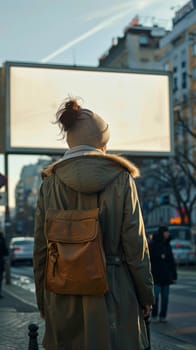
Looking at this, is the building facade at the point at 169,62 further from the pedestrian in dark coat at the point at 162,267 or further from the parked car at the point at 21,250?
the pedestrian in dark coat at the point at 162,267

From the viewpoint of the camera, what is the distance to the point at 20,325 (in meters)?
9.59

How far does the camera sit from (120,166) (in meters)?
3.51

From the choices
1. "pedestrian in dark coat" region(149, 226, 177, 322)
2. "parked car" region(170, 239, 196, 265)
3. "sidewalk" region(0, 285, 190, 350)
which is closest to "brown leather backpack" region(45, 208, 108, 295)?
"sidewalk" region(0, 285, 190, 350)

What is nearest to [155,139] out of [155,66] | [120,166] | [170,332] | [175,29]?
[170,332]

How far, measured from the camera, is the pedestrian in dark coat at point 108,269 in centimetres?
332

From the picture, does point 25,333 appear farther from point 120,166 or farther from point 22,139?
point 22,139

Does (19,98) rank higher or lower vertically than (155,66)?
lower

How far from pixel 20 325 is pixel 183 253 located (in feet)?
93.0

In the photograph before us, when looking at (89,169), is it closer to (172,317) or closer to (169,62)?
(172,317)

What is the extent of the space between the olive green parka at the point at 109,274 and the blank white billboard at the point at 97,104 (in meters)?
14.8

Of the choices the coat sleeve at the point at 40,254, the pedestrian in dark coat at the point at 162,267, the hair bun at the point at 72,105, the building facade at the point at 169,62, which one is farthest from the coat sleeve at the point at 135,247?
the building facade at the point at 169,62

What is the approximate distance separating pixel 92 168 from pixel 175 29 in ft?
220

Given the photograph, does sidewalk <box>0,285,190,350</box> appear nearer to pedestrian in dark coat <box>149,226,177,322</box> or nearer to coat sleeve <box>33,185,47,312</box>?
pedestrian in dark coat <box>149,226,177,322</box>

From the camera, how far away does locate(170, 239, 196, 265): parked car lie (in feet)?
122
